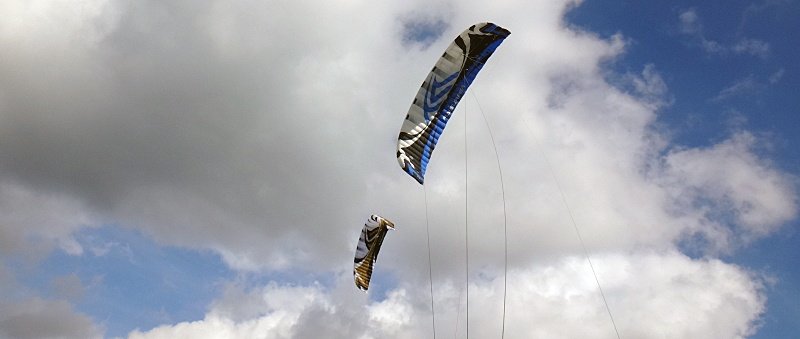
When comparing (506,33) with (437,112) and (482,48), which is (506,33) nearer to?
(482,48)

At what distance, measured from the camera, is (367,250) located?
52.4m

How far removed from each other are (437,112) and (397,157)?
11.7 ft

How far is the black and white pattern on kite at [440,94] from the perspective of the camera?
2848cm

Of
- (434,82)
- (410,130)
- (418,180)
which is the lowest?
(418,180)

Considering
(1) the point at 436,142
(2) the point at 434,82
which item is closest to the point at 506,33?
(2) the point at 434,82

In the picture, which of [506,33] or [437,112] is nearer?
[506,33]

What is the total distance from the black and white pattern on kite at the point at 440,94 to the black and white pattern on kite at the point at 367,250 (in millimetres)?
20085

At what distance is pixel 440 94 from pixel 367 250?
25.6m

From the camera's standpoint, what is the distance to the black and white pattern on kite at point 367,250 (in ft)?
164

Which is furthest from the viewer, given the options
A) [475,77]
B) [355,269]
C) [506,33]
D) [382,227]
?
[355,269]

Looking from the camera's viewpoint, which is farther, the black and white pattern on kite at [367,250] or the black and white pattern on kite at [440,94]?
the black and white pattern on kite at [367,250]

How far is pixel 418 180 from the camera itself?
28875mm

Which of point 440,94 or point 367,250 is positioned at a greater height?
point 367,250

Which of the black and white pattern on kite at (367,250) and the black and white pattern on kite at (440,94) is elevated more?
the black and white pattern on kite at (367,250)
